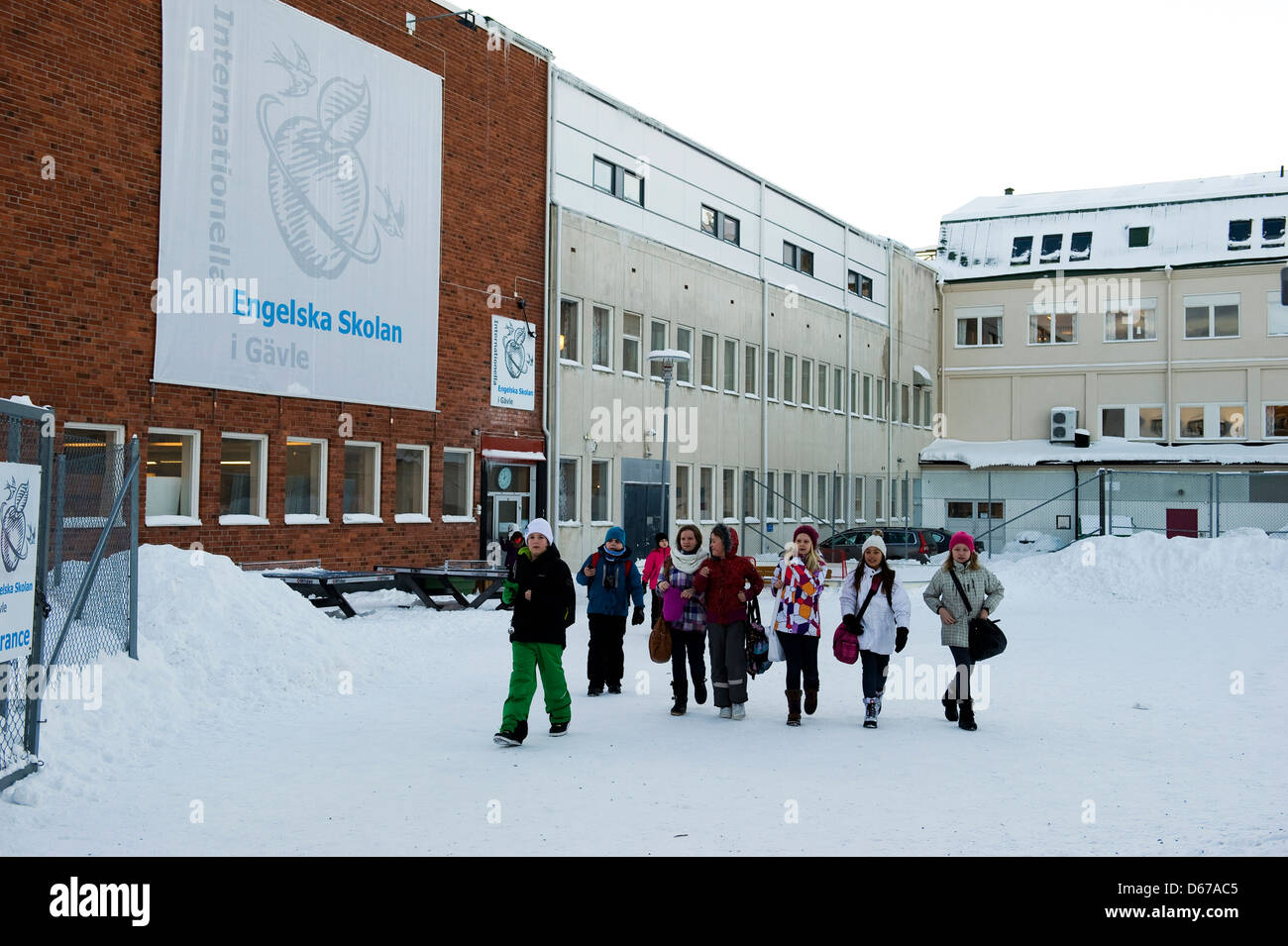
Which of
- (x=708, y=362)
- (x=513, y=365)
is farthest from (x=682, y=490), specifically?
(x=513, y=365)

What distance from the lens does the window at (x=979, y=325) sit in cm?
5344

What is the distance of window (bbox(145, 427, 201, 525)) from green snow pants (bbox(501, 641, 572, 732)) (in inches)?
477

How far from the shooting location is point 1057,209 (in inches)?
2141

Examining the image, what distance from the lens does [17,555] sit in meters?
7.86

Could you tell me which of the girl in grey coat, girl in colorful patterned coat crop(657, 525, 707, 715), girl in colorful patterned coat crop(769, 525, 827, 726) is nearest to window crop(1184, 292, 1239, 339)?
the girl in grey coat

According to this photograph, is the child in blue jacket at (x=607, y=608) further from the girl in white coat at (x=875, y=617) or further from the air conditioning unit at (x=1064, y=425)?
the air conditioning unit at (x=1064, y=425)

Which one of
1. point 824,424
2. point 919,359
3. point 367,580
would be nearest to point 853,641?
point 367,580

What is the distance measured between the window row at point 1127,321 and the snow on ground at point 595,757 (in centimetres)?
3584

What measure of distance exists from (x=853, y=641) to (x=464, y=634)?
27.3 ft

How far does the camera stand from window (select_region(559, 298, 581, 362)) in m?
30.7

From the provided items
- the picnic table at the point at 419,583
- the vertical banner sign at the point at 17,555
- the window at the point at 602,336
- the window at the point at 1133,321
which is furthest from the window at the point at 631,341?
the window at the point at 1133,321

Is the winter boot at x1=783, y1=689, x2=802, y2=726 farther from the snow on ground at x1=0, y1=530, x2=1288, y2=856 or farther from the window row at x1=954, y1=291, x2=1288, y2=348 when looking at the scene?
the window row at x1=954, y1=291, x2=1288, y2=348
